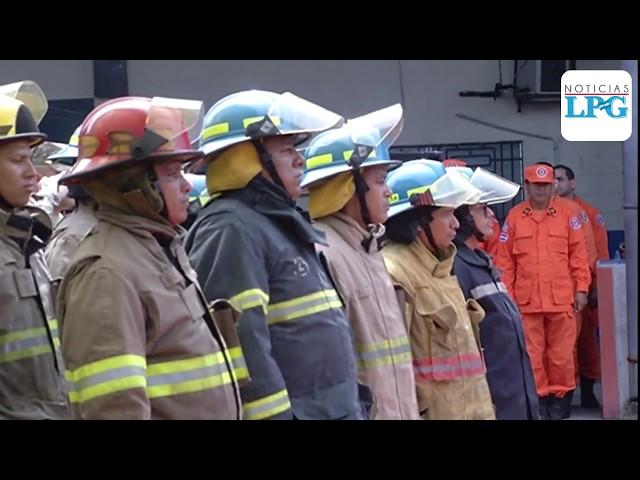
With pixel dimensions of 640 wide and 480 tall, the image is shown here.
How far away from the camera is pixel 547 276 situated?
9.26 m

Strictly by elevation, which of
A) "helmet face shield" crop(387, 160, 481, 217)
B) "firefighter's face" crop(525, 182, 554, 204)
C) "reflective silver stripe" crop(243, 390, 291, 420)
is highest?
"helmet face shield" crop(387, 160, 481, 217)

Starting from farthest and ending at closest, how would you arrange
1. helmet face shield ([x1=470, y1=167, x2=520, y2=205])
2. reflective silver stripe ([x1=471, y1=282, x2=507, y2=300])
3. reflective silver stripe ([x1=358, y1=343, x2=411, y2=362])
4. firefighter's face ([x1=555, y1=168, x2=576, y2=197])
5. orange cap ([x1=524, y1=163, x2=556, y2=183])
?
firefighter's face ([x1=555, y1=168, x2=576, y2=197])
orange cap ([x1=524, y1=163, x2=556, y2=183])
helmet face shield ([x1=470, y1=167, x2=520, y2=205])
reflective silver stripe ([x1=471, y1=282, x2=507, y2=300])
reflective silver stripe ([x1=358, y1=343, x2=411, y2=362])

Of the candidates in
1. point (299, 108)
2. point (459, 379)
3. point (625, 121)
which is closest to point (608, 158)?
point (625, 121)

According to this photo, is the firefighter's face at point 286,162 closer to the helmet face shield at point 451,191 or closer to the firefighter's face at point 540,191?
the helmet face shield at point 451,191

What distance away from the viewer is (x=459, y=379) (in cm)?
531

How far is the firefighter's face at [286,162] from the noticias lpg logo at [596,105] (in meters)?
4.66

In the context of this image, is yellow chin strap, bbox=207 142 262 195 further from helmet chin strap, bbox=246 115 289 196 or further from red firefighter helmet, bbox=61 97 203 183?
red firefighter helmet, bbox=61 97 203 183

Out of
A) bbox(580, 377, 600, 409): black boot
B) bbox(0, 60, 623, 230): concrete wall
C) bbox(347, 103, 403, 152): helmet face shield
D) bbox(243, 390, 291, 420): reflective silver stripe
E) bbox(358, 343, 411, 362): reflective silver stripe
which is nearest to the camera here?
bbox(243, 390, 291, 420): reflective silver stripe

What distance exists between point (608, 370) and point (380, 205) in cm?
425

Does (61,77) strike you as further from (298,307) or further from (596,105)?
(298,307)

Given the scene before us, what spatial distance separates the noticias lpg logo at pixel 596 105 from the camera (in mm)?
8836

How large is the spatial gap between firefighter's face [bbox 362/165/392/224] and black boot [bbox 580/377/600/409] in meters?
5.16

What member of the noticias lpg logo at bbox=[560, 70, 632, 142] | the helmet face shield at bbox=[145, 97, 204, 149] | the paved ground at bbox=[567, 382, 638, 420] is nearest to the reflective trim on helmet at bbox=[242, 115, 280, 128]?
the helmet face shield at bbox=[145, 97, 204, 149]

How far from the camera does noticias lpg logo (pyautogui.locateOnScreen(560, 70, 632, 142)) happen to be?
8836 mm
